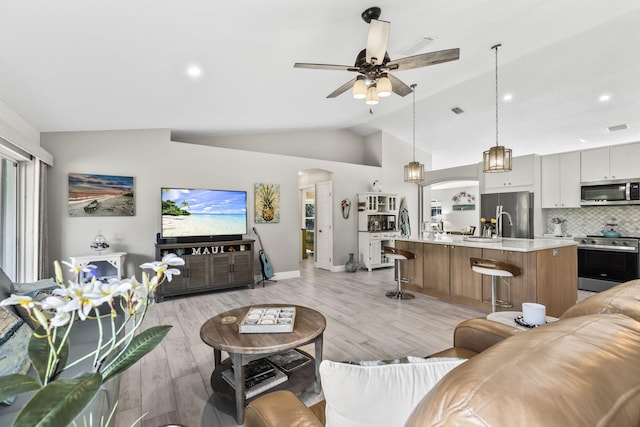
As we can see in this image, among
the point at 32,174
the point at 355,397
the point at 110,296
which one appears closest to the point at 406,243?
the point at 355,397

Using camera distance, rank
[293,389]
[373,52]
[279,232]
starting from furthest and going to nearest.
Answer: [279,232] < [373,52] < [293,389]

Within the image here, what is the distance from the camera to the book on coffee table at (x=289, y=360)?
7.11 ft

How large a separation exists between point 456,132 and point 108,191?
662 centimetres

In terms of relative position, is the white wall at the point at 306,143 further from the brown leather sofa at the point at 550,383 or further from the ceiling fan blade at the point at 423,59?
the brown leather sofa at the point at 550,383

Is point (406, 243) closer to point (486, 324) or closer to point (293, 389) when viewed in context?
point (486, 324)

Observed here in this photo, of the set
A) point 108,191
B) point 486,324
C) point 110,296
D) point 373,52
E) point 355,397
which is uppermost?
point 373,52

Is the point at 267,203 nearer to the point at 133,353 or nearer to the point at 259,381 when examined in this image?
the point at 259,381

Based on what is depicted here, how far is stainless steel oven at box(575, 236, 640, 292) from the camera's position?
439cm

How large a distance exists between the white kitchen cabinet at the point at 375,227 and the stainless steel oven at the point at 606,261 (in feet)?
10.4

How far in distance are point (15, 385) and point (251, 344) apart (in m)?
1.37

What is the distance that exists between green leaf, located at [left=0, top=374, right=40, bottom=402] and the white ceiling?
2341 mm

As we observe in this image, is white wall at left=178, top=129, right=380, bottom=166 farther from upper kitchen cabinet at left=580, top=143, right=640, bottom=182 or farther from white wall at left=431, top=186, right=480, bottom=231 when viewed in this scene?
white wall at left=431, top=186, right=480, bottom=231

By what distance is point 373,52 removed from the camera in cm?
236

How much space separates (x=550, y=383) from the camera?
0.53m
